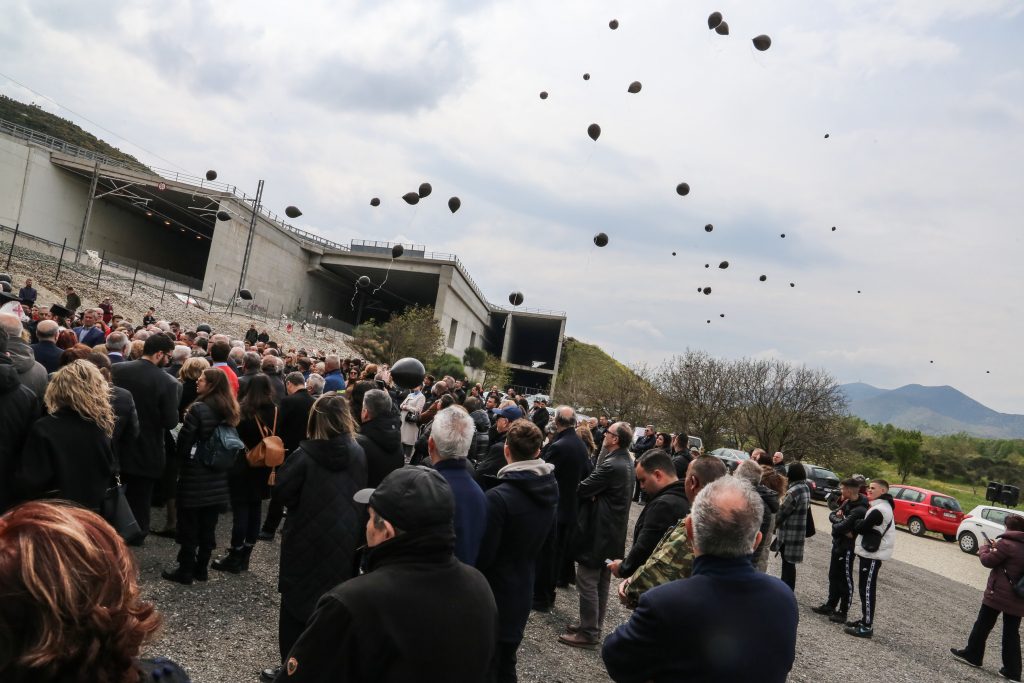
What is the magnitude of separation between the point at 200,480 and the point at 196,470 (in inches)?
A: 3.5

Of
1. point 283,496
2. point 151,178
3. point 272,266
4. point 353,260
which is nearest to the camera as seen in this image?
point 283,496

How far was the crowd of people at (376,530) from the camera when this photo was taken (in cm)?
121

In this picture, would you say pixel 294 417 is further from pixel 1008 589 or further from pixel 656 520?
pixel 1008 589

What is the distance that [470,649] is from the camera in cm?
202

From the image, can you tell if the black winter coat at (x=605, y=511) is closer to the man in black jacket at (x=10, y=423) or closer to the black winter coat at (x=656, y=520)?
the black winter coat at (x=656, y=520)

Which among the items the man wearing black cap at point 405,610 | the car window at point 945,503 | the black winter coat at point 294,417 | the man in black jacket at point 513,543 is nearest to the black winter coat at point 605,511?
the man in black jacket at point 513,543

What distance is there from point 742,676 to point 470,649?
100 centimetres

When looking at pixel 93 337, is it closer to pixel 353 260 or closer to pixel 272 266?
pixel 272 266

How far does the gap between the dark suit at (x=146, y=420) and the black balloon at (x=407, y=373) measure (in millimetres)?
4282

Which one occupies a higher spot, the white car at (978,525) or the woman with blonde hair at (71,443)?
the woman with blonde hair at (71,443)

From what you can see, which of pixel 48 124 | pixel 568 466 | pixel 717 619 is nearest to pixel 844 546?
pixel 568 466

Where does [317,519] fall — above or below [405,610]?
below

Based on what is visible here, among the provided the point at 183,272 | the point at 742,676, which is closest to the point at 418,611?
the point at 742,676

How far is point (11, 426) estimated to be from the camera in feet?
13.0
